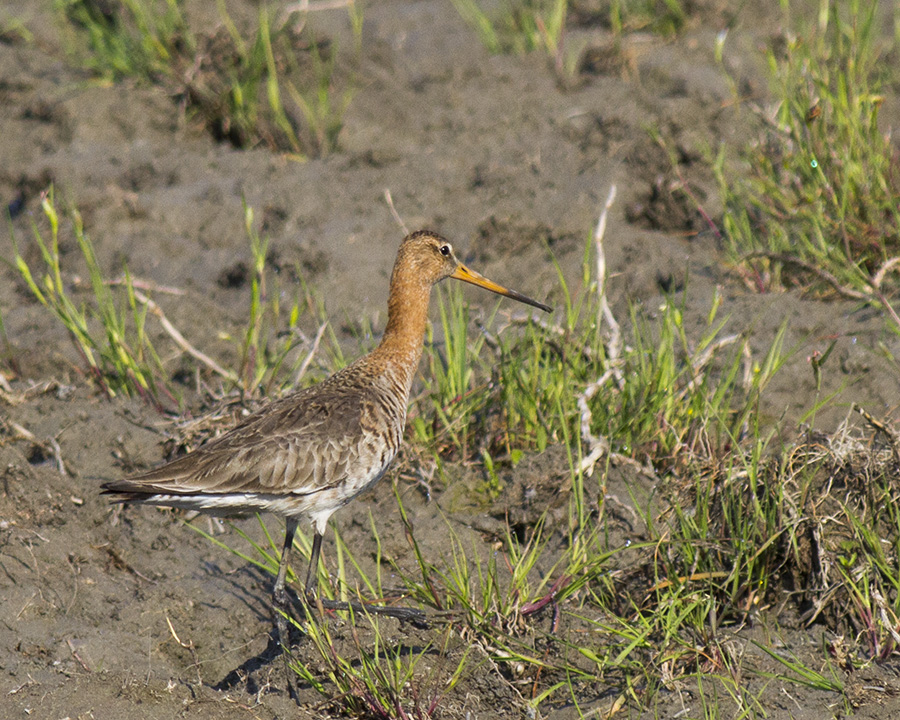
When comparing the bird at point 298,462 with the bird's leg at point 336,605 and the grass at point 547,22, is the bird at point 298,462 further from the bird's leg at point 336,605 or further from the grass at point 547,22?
the grass at point 547,22

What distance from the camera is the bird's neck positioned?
5152 mm

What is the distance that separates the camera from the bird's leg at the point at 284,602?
4168 millimetres

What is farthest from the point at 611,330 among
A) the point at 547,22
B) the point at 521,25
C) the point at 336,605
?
the point at 521,25

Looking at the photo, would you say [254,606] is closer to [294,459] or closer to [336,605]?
[336,605]

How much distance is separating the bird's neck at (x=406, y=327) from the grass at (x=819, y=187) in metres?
1.63

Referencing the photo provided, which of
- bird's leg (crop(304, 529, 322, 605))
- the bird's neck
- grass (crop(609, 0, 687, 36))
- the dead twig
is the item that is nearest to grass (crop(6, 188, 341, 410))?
the dead twig

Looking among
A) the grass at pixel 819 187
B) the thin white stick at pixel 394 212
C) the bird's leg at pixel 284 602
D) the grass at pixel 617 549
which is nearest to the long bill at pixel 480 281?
the grass at pixel 617 549

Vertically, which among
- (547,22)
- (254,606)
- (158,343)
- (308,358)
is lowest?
(254,606)

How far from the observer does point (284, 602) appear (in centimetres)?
453

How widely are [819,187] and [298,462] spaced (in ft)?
10.6

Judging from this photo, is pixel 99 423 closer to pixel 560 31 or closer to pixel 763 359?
pixel 763 359

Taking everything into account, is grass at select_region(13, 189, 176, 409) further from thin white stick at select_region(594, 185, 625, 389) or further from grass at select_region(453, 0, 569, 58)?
grass at select_region(453, 0, 569, 58)

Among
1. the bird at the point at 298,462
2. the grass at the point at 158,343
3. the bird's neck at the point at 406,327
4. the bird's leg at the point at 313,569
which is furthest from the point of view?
the grass at the point at 158,343

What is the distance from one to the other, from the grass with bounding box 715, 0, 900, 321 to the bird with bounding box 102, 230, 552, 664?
207 cm
